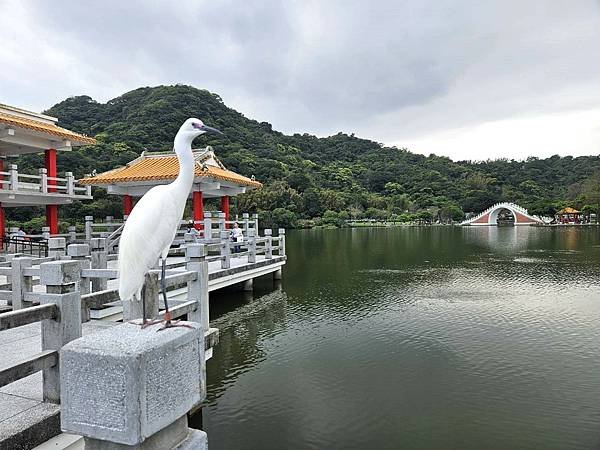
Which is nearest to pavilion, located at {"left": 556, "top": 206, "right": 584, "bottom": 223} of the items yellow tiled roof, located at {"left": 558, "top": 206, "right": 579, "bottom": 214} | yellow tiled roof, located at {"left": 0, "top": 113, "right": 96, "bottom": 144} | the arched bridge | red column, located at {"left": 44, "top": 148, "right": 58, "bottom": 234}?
yellow tiled roof, located at {"left": 558, "top": 206, "right": 579, "bottom": 214}

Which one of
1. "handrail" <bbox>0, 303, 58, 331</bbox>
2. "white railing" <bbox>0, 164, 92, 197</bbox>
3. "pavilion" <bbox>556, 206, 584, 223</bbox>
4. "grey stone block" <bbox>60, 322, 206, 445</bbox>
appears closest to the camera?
"grey stone block" <bbox>60, 322, 206, 445</bbox>

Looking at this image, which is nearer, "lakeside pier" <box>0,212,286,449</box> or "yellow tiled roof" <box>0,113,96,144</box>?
"lakeside pier" <box>0,212,286,449</box>

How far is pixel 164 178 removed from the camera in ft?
43.0

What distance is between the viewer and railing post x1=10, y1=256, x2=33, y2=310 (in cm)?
555

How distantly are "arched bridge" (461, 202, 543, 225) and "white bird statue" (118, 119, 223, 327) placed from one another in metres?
60.1

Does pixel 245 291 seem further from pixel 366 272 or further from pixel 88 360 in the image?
pixel 88 360

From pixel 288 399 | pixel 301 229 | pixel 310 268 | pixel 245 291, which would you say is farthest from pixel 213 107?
pixel 288 399

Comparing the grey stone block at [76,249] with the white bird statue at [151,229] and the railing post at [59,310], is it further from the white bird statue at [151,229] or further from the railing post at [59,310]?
the white bird statue at [151,229]

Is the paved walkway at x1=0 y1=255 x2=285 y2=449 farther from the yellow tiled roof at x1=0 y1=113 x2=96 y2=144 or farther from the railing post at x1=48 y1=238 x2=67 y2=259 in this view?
the yellow tiled roof at x1=0 y1=113 x2=96 y2=144

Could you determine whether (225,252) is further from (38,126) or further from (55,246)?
(38,126)

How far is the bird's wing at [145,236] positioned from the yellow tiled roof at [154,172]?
9.95 meters

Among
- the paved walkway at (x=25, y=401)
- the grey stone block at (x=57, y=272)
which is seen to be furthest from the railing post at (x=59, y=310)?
the paved walkway at (x=25, y=401)

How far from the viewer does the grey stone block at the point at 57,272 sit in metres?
3.05

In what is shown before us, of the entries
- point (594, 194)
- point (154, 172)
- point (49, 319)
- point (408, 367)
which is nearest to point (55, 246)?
point (49, 319)
